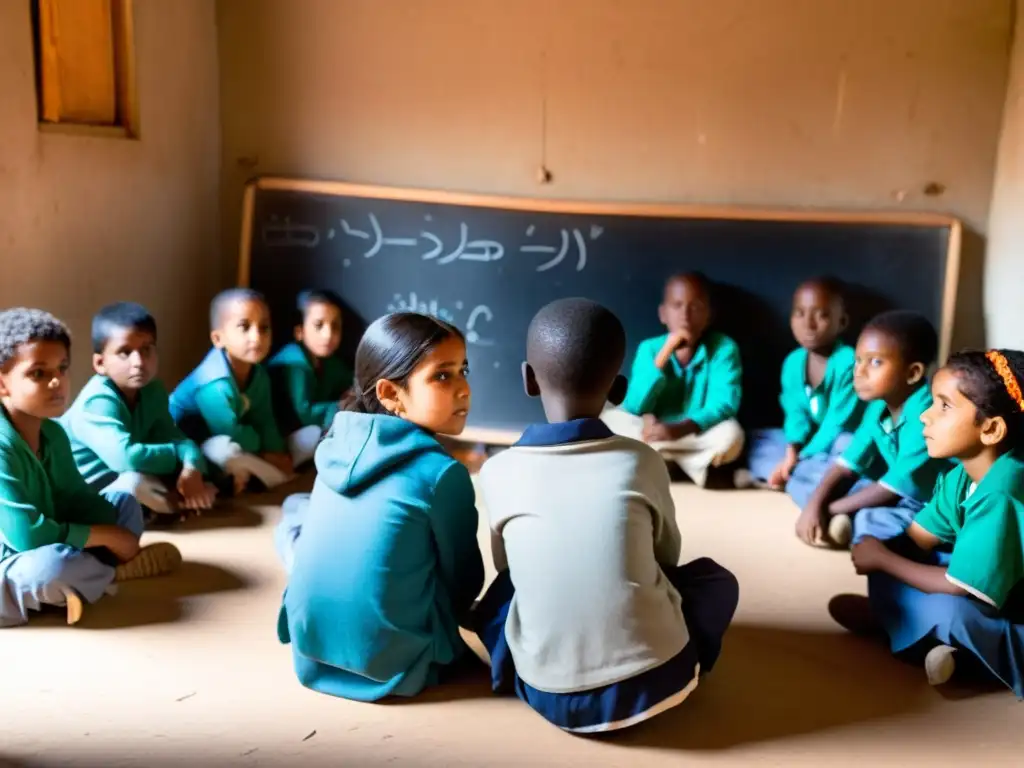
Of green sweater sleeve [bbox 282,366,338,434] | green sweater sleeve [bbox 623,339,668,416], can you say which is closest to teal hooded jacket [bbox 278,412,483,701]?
green sweater sleeve [bbox 282,366,338,434]

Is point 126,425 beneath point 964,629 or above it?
above

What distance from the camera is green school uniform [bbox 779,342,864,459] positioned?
2.98 meters

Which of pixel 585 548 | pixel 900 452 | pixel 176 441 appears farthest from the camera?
pixel 176 441

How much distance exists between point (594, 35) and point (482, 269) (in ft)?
3.03

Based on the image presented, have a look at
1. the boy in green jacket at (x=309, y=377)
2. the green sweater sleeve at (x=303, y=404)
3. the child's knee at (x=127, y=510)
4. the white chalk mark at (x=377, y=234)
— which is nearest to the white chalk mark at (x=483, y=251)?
the white chalk mark at (x=377, y=234)

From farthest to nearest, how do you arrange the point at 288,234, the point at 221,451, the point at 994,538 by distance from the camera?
1. the point at 288,234
2. the point at 221,451
3. the point at 994,538

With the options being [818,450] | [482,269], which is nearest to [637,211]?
[482,269]

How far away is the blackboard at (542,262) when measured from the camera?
3.30m

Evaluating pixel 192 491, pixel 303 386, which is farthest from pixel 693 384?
pixel 192 491

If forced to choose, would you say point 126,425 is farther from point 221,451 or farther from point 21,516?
point 21,516

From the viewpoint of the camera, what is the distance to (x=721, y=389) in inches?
125

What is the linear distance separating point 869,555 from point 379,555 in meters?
1.10

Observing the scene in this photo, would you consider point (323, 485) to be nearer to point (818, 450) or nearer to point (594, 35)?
point (818, 450)

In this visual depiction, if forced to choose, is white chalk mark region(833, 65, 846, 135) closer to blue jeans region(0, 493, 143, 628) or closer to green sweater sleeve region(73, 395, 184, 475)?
green sweater sleeve region(73, 395, 184, 475)
